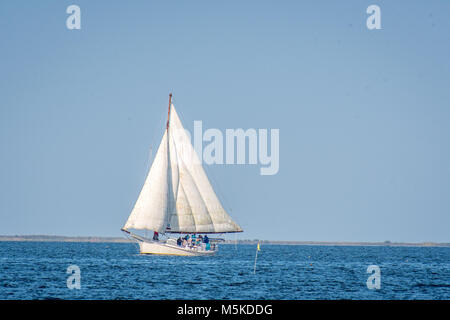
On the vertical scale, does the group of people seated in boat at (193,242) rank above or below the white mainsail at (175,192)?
below

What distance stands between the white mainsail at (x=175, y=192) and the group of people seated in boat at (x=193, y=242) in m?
1.82

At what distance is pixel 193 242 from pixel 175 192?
8.98 meters

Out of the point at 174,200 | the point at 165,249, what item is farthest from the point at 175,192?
the point at 165,249

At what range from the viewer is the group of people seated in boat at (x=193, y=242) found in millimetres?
94613

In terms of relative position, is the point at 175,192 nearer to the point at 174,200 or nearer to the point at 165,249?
the point at 174,200

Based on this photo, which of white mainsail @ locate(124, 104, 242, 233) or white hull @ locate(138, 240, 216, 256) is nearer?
white mainsail @ locate(124, 104, 242, 233)

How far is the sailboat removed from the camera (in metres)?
90.3

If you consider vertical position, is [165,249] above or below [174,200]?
below

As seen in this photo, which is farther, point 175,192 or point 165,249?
point 165,249

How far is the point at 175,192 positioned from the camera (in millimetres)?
92500
